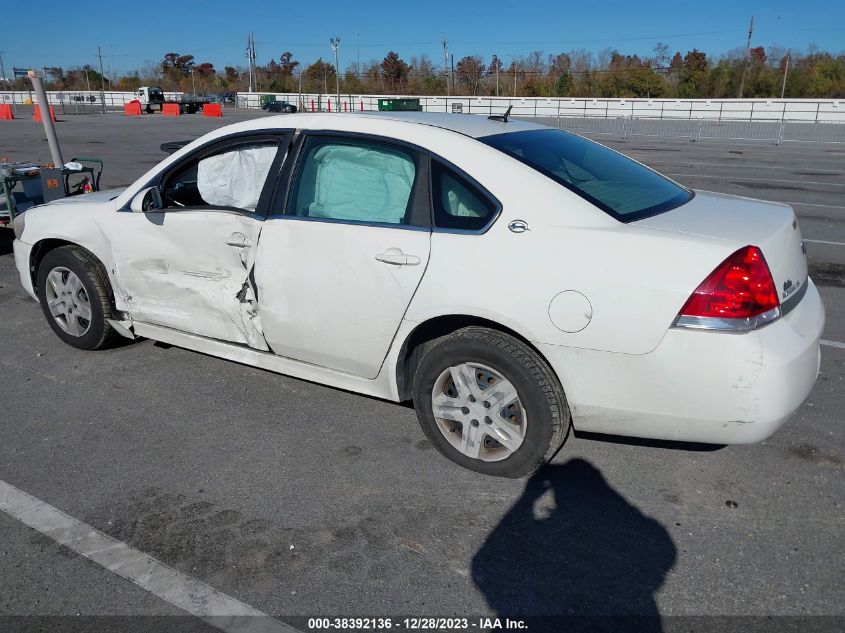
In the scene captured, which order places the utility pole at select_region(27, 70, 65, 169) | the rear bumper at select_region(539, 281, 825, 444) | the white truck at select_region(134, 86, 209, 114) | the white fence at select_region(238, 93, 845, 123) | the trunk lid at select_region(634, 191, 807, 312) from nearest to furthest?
1. the rear bumper at select_region(539, 281, 825, 444)
2. the trunk lid at select_region(634, 191, 807, 312)
3. the utility pole at select_region(27, 70, 65, 169)
4. the white fence at select_region(238, 93, 845, 123)
5. the white truck at select_region(134, 86, 209, 114)

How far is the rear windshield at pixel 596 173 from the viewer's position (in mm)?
3346

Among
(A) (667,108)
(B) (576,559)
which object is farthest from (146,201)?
(A) (667,108)

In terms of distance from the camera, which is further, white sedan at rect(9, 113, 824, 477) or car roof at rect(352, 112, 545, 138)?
car roof at rect(352, 112, 545, 138)

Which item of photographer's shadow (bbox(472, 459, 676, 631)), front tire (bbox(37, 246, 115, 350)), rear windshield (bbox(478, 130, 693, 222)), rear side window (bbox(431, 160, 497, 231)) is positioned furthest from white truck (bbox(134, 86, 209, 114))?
photographer's shadow (bbox(472, 459, 676, 631))

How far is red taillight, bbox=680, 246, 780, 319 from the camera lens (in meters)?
2.80

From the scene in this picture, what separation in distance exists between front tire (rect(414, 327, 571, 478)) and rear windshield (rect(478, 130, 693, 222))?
81 centimetres

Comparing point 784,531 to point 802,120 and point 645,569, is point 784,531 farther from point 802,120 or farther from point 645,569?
point 802,120

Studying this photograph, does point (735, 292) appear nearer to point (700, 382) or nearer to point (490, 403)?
point (700, 382)

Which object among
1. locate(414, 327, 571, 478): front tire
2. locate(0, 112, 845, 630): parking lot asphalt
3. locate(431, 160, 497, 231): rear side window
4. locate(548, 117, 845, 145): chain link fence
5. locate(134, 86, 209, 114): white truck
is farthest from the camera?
locate(134, 86, 209, 114): white truck

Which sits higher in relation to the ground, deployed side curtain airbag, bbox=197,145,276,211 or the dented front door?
deployed side curtain airbag, bbox=197,145,276,211

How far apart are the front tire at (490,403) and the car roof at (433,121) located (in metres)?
1.09

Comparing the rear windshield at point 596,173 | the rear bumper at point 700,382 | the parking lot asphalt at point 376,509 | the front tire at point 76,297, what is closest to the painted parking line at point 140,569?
the parking lot asphalt at point 376,509

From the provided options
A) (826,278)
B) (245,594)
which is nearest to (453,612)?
(245,594)

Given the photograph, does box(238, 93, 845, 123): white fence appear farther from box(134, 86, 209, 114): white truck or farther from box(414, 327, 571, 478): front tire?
box(414, 327, 571, 478): front tire
